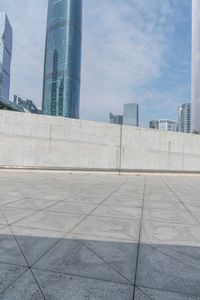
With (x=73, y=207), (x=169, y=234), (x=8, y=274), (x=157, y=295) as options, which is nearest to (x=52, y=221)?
(x=73, y=207)

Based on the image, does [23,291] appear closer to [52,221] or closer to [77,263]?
[77,263]

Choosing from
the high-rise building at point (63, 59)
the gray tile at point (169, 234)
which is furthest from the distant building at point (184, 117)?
the gray tile at point (169, 234)

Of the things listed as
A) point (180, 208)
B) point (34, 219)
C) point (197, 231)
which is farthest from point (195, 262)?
point (180, 208)

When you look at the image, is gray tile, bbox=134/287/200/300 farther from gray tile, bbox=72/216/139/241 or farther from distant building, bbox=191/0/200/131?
distant building, bbox=191/0/200/131

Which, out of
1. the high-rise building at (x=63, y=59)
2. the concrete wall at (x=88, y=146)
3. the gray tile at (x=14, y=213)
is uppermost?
the high-rise building at (x=63, y=59)

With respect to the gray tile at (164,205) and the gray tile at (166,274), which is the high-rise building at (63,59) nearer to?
the gray tile at (164,205)

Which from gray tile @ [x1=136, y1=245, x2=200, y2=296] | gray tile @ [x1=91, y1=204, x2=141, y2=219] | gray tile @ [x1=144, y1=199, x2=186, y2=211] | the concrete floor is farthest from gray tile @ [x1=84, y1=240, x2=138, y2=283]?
gray tile @ [x1=144, y1=199, x2=186, y2=211]

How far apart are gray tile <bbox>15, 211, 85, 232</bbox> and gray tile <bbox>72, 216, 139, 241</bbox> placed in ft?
0.79

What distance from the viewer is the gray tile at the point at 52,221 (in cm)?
534

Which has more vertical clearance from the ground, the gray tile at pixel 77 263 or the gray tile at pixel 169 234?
the gray tile at pixel 169 234

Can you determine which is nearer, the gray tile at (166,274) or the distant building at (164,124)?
the gray tile at (166,274)

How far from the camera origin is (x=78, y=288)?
2992mm

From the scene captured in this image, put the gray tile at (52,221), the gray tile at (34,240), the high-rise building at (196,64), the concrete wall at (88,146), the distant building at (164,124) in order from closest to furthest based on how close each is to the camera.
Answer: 1. the gray tile at (34,240)
2. the gray tile at (52,221)
3. the concrete wall at (88,146)
4. the high-rise building at (196,64)
5. the distant building at (164,124)

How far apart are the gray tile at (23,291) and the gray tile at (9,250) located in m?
0.50
